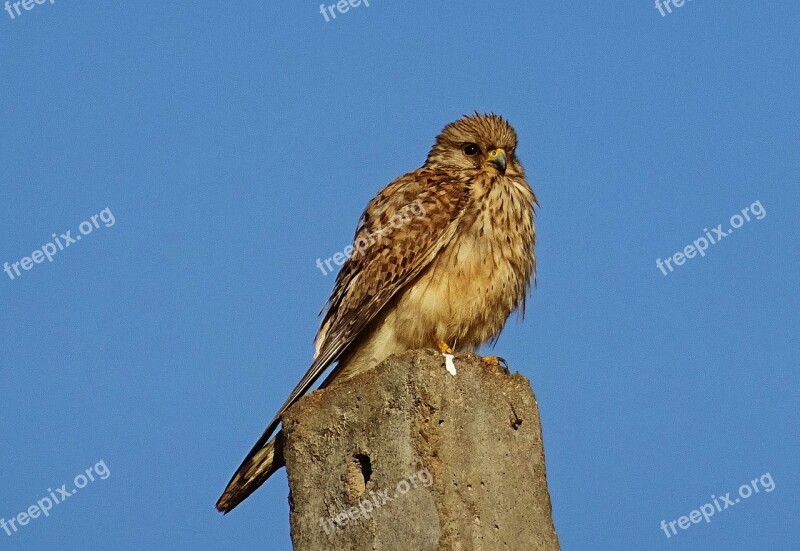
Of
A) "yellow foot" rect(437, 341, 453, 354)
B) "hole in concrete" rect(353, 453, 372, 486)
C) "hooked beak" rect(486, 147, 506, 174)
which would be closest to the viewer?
"hole in concrete" rect(353, 453, 372, 486)

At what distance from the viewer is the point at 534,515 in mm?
5020

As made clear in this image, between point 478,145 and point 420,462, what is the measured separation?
2611 mm

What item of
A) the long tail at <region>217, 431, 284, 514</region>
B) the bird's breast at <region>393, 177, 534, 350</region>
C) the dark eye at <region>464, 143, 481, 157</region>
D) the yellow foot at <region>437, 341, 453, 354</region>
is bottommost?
the long tail at <region>217, 431, 284, 514</region>

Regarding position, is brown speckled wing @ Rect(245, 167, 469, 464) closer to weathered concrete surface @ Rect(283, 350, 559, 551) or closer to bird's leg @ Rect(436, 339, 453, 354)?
bird's leg @ Rect(436, 339, 453, 354)

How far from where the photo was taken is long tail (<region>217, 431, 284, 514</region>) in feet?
17.9

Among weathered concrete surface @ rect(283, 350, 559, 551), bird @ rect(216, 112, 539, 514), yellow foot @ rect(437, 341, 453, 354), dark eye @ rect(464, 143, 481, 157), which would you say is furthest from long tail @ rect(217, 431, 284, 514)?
dark eye @ rect(464, 143, 481, 157)

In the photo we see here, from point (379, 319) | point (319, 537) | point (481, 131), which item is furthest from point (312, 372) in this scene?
point (481, 131)

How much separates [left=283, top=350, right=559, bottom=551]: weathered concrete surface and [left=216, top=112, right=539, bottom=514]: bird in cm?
67

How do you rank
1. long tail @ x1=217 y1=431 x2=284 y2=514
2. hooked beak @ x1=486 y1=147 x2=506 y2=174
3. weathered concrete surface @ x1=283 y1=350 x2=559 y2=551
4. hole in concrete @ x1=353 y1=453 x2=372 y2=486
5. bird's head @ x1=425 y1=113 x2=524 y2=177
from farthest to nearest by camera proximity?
bird's head @ x1=425 y1=113 x2=524 y2=177, hooked beak @ x1=486 y1=147 x2=506 y2=174, long tail @ x1=217 y1=431 x2=284 y2=514, hole in concrete @ x1=353 y1=453 x2=372 y2=486, weathered concrete surface @ x1=283 y1=350 x2=559 y2=551

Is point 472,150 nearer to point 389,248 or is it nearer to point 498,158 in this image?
point 498,158

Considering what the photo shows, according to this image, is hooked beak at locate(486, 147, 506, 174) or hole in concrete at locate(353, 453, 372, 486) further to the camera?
hooked beak at locate(486, 147, 506, 174)

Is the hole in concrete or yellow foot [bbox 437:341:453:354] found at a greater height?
yellow foot [bbox 437:341:453:354]

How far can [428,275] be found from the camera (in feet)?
19.7

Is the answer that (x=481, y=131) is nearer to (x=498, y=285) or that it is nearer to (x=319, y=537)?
(x=498, y=285)
